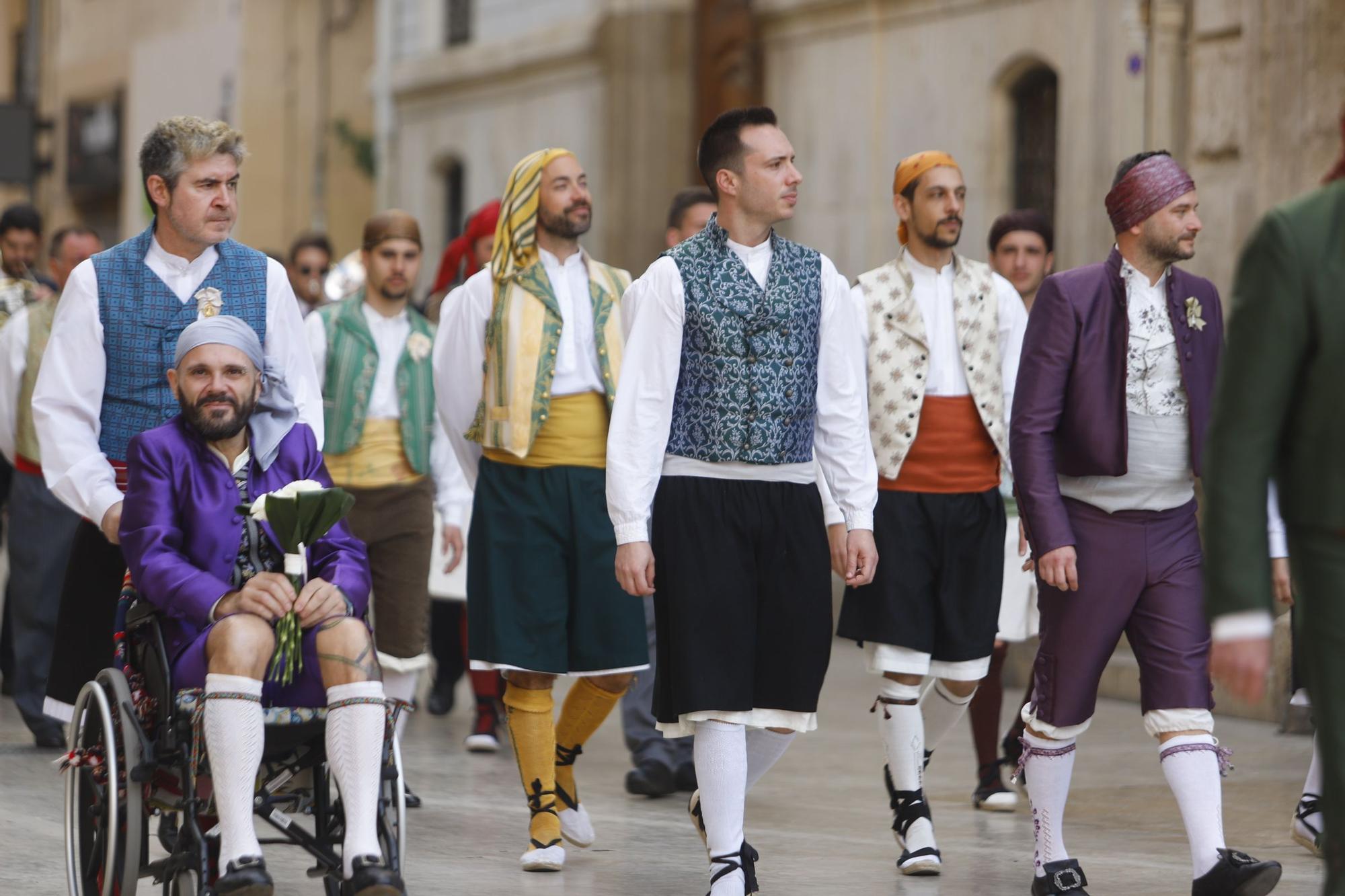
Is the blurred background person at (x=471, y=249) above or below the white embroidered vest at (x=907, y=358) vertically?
above

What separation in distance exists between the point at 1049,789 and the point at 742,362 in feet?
4.82

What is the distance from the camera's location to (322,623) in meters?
5.29

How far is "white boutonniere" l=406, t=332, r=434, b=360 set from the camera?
854cm

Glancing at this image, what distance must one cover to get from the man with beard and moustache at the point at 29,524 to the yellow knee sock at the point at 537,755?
310cm

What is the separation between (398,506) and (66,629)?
2.50m

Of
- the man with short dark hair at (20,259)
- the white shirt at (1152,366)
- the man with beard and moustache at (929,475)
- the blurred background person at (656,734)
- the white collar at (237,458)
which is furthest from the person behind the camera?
the man with short dark hair at (20,259)

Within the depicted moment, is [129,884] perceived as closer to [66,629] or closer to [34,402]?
[66,629]

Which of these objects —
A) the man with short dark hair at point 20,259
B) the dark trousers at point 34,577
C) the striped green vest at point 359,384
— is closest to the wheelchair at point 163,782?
the striped green vest at point 359,384

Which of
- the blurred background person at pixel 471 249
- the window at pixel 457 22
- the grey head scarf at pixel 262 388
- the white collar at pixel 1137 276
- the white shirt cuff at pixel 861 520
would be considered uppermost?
the window at pixel 457 22

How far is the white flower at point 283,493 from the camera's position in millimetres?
5223

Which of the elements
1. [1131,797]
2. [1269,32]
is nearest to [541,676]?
[1131,797]

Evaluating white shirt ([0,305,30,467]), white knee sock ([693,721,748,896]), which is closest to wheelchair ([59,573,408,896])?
white knee sock ([693,721,748,896])

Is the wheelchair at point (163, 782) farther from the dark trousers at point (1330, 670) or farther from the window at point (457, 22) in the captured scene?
the window at point (457, 22)

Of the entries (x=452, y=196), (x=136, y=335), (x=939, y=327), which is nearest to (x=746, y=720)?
(x=939, y=327)
